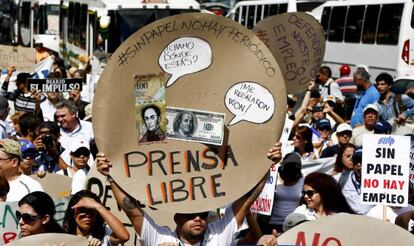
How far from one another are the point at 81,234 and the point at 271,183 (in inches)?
104

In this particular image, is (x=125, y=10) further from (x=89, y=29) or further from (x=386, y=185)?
(x=386, y=185)

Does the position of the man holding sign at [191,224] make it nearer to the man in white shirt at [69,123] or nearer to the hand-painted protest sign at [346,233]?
the hand-painted protest sign at [346,233]

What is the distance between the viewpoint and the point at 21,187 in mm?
8516

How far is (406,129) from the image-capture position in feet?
44.8

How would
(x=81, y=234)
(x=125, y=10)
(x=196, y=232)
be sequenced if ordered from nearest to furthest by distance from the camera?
(x=196, y=232)
(x=81, y=234)
(x=125, y=10)

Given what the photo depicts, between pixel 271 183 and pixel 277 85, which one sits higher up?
pixel 277 85

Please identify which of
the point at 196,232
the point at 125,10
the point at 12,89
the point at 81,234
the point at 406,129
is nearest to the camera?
the point at 196,232

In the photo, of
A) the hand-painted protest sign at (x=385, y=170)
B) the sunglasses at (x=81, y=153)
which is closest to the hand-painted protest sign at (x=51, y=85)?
the sunglasses at (x=81, y=153)

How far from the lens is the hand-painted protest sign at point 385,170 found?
27.7 feet

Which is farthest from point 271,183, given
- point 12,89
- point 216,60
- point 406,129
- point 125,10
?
point 125,10

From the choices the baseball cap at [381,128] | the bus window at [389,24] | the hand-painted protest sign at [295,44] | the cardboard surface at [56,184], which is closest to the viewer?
the cardboard surface at [56,184]

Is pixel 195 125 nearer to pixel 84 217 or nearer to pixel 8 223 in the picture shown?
pixel 84 217

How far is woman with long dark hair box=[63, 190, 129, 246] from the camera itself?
6.97 metres

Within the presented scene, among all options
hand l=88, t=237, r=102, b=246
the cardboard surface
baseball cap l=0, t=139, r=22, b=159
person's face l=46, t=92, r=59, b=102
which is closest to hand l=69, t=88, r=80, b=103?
person's face l=46, t=92, r=59, b=102
